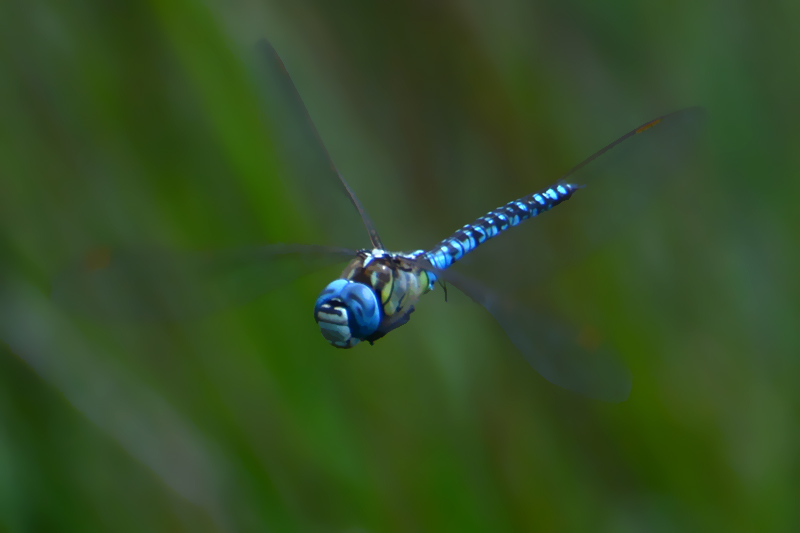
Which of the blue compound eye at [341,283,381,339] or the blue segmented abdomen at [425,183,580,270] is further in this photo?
the blue segmented abdomen at [425,183,580,270]

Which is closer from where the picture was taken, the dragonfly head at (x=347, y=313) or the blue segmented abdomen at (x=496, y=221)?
the dragonfly head at (x=347, y=313)

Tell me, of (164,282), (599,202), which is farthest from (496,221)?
(164,282)

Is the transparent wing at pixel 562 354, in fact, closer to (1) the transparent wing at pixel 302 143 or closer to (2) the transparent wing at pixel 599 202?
(2) the transparent wing at pixel 599 202

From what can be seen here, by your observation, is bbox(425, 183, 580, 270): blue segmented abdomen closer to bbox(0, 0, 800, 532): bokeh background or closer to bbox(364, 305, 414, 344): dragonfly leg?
bbox(0, 0, 800, 532): bokeh background

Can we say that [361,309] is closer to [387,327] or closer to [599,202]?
[387,327]

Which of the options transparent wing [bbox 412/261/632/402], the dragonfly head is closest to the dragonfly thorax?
the dragonfly head

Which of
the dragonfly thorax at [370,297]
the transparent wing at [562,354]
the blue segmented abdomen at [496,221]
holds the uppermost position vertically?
the dragonfly thorax at [370,297]

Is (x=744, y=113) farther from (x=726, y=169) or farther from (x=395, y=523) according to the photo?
(x=395, y=523)

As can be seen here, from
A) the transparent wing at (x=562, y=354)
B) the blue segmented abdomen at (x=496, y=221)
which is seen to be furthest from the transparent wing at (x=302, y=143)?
the transparent wing at (x=562, y=354)
